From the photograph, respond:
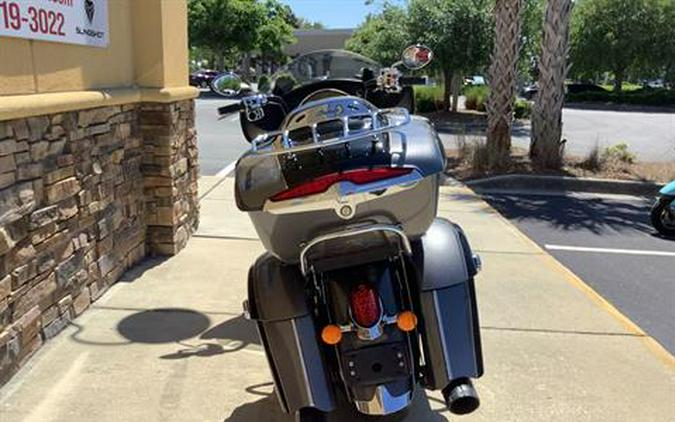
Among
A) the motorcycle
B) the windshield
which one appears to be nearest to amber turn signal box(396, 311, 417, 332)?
the motorcycle

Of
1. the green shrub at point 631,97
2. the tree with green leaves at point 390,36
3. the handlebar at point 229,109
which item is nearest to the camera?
the handlebar at point 229,109

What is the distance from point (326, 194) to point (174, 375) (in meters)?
A: 1.70

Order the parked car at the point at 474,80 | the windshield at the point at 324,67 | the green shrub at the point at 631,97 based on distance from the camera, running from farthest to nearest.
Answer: the green shrub at the point at 631,97, the parked car at the point at 474,80, the windshield at the point at 324,67

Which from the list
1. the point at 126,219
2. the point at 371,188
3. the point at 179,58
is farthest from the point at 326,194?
the point at 179,58

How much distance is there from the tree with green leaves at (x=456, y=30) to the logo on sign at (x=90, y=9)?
17786mm

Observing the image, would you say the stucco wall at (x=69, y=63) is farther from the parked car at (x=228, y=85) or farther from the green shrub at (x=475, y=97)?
the green shrub at (x=475, y=97)

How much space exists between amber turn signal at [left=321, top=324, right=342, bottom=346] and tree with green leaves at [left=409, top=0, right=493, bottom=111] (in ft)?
64.1

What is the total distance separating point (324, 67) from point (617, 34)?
3552 centimetres

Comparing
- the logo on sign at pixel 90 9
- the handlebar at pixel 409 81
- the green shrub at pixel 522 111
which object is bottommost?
the green shrub at pixel 522 111

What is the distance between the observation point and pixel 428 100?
24578 millimetres

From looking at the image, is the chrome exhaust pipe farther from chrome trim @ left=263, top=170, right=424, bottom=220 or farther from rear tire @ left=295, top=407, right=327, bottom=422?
chrome trim @ left=263, top=170, right=424, bottom=220

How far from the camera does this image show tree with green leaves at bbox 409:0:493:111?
832 inches

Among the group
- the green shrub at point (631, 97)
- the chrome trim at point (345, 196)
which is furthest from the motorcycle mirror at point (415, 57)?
the green shrub at point (631, 97)

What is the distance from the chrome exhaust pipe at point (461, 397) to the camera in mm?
2674
